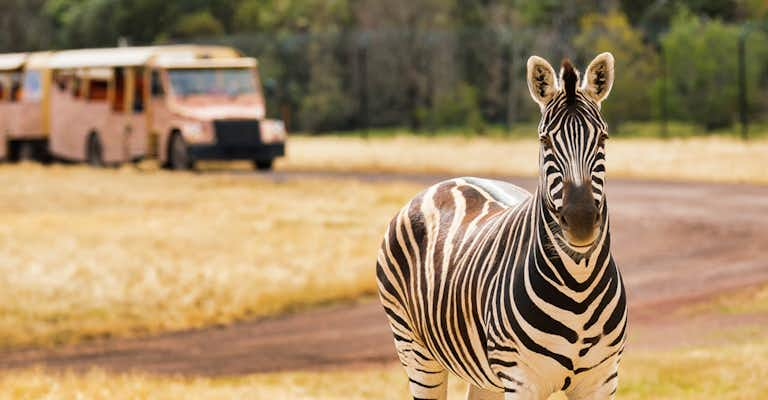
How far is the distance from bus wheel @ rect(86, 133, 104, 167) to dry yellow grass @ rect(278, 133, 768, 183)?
4.72m

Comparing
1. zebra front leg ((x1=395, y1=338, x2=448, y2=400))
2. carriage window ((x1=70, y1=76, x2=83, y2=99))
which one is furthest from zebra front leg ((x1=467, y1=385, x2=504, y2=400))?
carriage window ((x1=70, y1=76, x2=83, y2=99))

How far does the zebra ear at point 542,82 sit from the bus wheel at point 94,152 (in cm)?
3185

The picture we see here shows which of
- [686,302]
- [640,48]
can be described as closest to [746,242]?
[686,302]

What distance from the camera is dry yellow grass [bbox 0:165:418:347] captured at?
16.4 m

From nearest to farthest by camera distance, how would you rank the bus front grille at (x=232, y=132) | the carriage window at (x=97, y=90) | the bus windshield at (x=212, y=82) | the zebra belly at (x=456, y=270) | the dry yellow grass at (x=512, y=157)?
1. the zebra belly at (x=456, y=270)
2. the dry yellow grass at (x=512, y=157)
3. the bus front grille at (x=232, y=132)
4. the bus windshield at (x=212, y=82)
5. the carriage window at (x=97, y=90)

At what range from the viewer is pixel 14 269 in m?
18.3

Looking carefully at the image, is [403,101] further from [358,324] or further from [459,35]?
[358,324]

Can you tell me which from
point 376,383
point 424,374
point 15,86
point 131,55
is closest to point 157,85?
point 131,55

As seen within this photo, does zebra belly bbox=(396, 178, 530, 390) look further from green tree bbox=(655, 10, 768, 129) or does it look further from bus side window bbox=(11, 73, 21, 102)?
bus side window bbox=(11, 73, 21, 102)

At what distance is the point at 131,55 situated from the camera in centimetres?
3519

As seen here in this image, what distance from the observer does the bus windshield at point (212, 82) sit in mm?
33594

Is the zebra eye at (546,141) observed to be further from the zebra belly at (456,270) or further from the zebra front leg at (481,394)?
the zebra front leg at (481,394)

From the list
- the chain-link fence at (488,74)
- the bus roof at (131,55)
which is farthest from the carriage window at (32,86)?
the chain-link fence at (488,74)

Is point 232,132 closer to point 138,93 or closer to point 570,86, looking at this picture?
point 138,93
